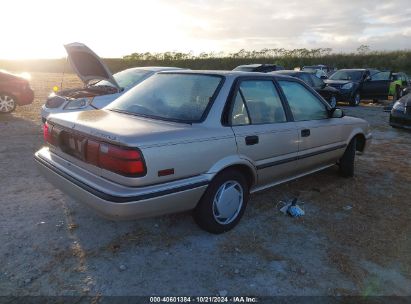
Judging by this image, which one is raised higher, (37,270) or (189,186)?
(189,186)

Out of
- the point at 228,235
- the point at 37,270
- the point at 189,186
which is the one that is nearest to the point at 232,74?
the point at 189,186

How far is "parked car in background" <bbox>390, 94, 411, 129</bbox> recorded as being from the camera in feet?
30.5

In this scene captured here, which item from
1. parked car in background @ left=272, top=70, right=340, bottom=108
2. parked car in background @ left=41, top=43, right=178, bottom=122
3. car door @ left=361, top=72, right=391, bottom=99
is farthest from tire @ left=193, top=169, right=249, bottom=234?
car door @ left=361, top=72, right=391, bottom=99

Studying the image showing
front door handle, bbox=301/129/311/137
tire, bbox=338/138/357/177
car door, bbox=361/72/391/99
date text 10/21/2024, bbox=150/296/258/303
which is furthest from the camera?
car door, bbox=361/72/391/99

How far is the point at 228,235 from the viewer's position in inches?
142

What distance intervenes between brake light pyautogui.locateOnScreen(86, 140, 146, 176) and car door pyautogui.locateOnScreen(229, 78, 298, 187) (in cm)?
109

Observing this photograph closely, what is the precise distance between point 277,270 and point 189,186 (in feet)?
3.35

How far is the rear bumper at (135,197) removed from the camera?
2.82 metres

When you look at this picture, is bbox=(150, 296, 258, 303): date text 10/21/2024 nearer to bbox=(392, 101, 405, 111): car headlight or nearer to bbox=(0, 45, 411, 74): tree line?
bbox=(392, 101, 405, 111): car headlight

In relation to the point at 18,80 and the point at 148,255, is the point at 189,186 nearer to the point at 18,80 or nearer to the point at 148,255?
the point at 148,255

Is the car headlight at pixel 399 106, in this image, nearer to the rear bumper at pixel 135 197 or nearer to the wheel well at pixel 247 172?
the wheel well at pixel 247 172

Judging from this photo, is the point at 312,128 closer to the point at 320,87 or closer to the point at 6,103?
the point at 6,103

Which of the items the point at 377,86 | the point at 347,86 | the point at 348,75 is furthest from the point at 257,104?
the point at 377,86

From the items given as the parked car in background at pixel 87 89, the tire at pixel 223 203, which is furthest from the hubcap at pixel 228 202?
the parked car in background at pixel 87 89
